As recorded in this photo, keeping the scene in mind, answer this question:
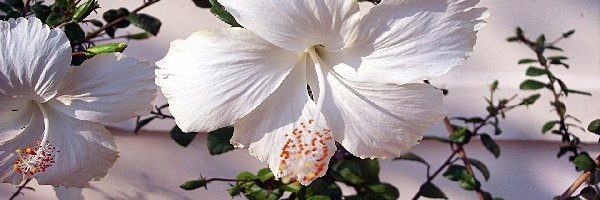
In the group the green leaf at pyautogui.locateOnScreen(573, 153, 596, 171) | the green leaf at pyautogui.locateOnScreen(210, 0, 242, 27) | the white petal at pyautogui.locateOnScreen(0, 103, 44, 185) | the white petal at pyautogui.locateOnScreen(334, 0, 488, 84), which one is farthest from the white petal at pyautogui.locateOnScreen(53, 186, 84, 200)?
the green leaf at pyautogui.locateOnScreen(573, 153, 596, 171)

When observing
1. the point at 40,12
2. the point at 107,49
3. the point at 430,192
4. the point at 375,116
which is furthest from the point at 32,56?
the point at 430,192

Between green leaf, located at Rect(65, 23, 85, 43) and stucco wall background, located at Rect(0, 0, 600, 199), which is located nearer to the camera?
green leaf, located at Rect(65, 23, 85, 43)

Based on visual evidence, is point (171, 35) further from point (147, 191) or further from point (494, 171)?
point (494, 171)

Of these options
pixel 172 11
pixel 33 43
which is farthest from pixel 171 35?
pixel 33 43

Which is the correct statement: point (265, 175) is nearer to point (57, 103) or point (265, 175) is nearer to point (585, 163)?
point (57, 103)

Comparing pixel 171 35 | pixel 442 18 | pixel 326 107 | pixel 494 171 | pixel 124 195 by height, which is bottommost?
pixel 124 195

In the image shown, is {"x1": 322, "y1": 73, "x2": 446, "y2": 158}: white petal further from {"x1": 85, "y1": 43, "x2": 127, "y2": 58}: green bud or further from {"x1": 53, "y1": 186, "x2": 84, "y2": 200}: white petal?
{"x1": 53, "y1": 186, "x2": 84, "y2": 200}: white petal
